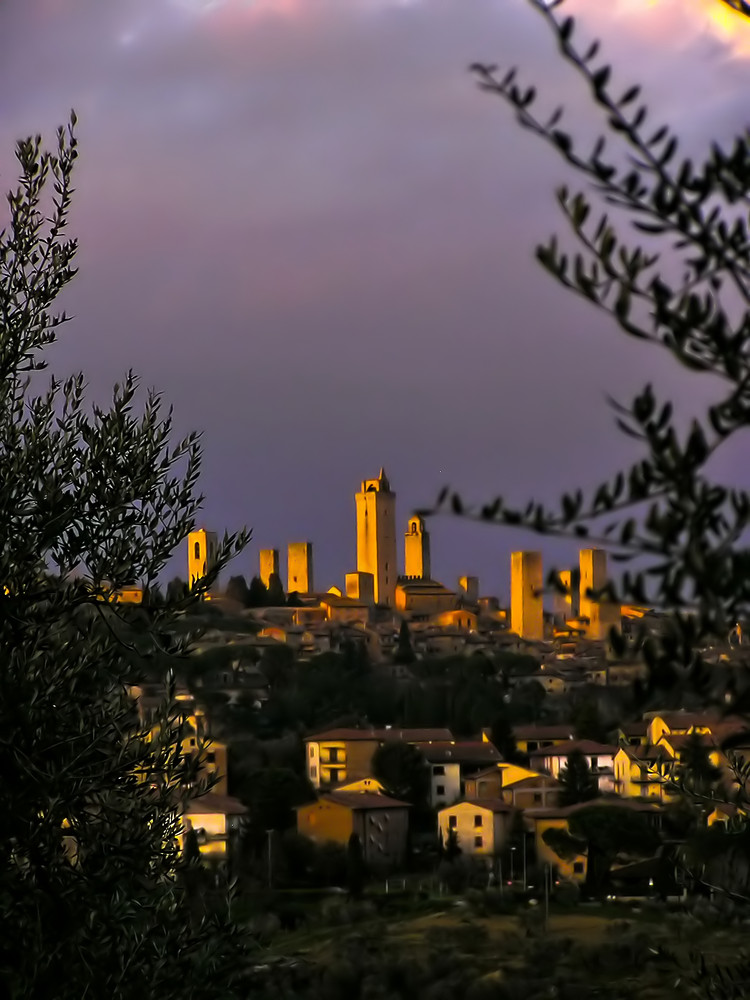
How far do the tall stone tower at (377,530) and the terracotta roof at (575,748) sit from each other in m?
44.8

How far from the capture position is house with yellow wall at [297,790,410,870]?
3300 cm

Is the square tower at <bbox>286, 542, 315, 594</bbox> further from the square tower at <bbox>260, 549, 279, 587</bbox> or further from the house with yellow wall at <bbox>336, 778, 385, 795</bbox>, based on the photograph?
the house with yellow wall at <bbox>336, 778, 385, 795</bbox>

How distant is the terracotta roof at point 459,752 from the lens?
37531mm

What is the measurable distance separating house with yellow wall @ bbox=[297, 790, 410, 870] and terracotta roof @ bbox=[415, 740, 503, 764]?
10.5 feet

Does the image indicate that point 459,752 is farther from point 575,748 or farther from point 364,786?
point 575,748

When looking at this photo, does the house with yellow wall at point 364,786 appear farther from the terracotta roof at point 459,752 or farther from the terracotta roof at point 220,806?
the terracotta roof at point 220,806

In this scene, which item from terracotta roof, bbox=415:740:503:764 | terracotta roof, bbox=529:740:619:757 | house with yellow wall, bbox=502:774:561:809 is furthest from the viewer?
terracotta roof, bbox=415:740:503:764

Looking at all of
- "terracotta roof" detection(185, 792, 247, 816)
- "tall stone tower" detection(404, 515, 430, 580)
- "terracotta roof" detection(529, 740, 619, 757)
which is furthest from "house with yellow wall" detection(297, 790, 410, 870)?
"tall stone tower" detection(404, 515, 430, 580)

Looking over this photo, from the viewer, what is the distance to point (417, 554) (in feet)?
294

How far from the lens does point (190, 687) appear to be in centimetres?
3472

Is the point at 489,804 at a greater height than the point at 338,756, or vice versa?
the point at 338,756

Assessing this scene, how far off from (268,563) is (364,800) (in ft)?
150

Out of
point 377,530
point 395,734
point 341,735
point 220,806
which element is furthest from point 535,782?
point 377,530

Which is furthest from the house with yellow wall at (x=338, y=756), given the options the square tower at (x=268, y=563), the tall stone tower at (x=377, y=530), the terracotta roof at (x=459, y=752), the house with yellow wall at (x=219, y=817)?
the tall stone tower at (x=377, y=530)
